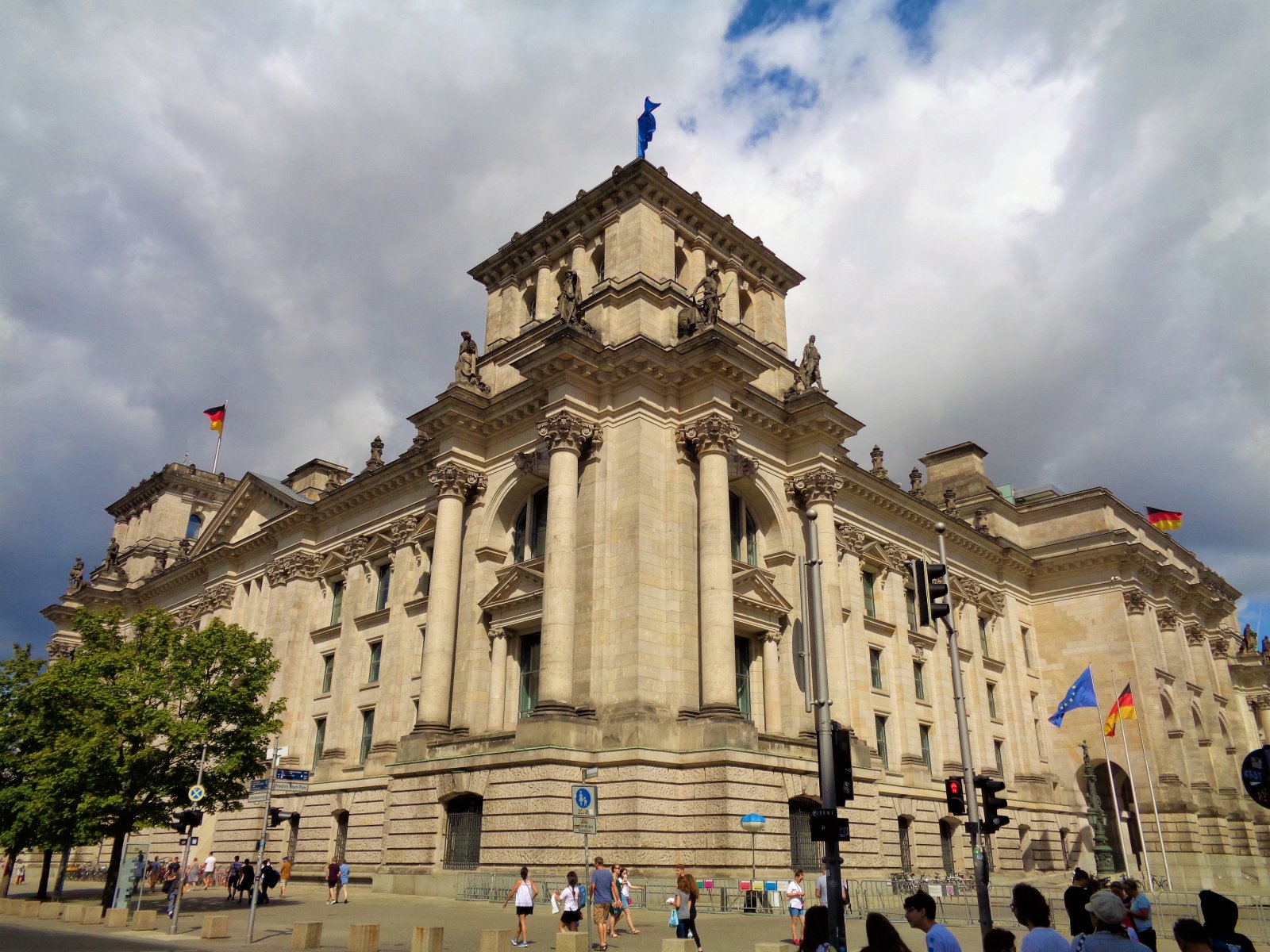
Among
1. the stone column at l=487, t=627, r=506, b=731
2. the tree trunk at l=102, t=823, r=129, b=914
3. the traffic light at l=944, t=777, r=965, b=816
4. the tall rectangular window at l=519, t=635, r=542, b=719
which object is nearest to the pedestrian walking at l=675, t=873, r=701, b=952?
the traffic light at l=944, t=777, r=965, b=816

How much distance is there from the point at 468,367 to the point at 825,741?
25.3 metres

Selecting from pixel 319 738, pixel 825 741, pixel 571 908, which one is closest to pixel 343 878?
pixel 319 738

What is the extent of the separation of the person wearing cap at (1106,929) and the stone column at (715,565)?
2202cm

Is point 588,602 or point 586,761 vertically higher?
point 588,602

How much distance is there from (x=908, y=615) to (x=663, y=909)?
2497 centimetres

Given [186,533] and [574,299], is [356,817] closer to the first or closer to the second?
[574,299]

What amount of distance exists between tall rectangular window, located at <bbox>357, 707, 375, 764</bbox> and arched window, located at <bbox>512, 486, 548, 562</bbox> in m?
11.0

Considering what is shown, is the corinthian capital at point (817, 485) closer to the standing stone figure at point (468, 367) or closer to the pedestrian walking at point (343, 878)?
the standing stone figure at point (468, 367)

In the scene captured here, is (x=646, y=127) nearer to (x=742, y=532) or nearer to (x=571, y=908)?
(x=742, y=532)

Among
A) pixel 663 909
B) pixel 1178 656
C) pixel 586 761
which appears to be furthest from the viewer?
pixel 1178 656

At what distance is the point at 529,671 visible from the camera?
33.6 m

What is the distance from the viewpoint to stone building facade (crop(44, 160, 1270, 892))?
28.6m

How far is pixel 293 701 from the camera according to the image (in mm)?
43812

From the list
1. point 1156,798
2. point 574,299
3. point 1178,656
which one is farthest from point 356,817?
point 1178,656
